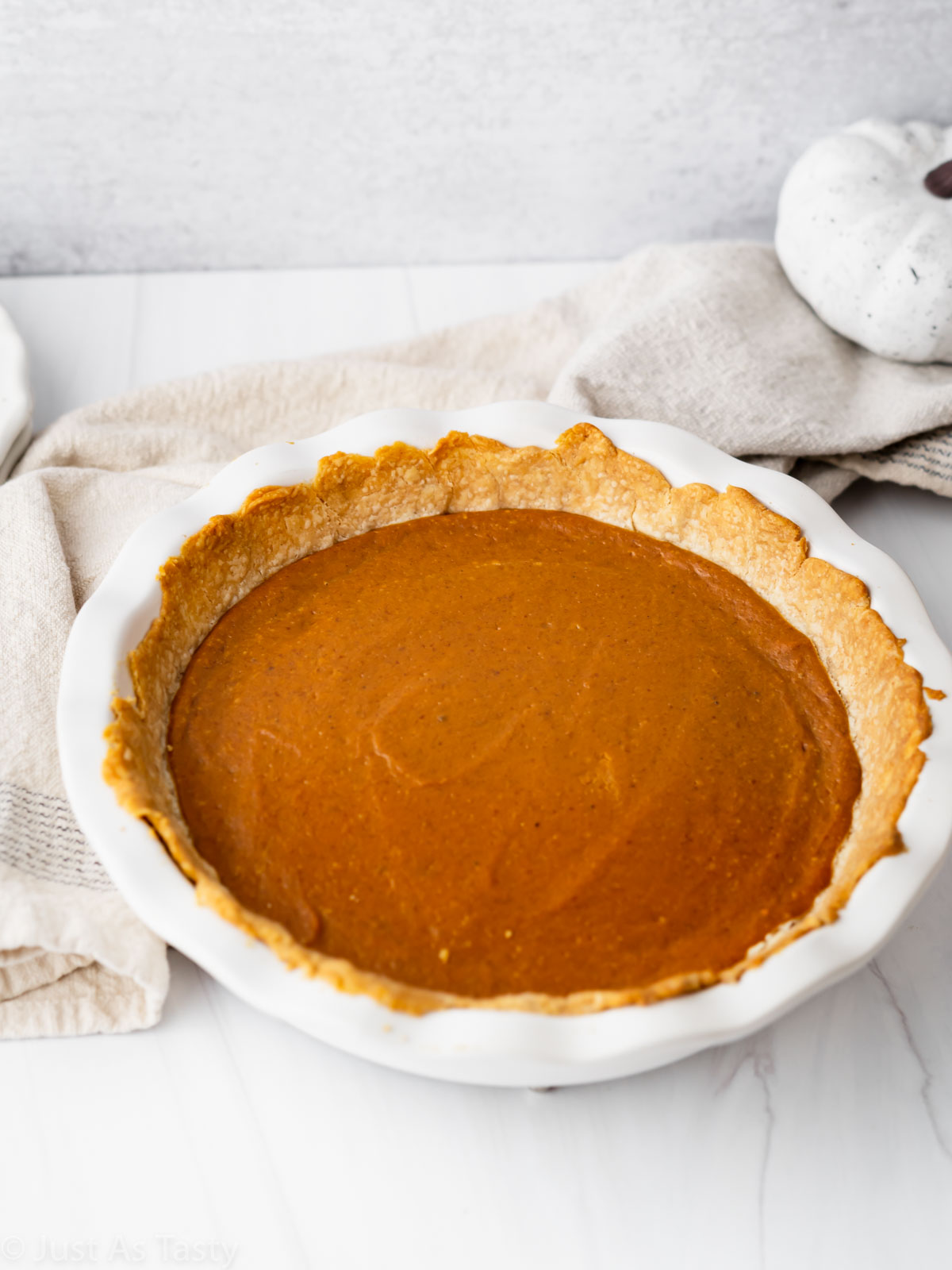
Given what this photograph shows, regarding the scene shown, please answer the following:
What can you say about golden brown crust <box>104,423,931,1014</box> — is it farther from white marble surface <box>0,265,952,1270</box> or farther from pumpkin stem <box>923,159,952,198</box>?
pumpkin stem <box>923,159,952,198</box>

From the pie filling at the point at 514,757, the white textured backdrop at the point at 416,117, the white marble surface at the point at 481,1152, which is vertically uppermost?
the white textured backdrop at the point at 416,117

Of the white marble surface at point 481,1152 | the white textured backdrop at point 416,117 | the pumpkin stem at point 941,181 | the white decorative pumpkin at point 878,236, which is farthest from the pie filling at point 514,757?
the white textured backdrop at point 416,117

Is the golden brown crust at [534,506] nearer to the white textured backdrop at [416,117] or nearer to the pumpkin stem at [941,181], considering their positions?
the pumpkin stem at [941,181]

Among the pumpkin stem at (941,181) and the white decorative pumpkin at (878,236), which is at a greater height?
the pumpkin stem at (941,181)

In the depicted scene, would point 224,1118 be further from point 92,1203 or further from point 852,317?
point 852,317

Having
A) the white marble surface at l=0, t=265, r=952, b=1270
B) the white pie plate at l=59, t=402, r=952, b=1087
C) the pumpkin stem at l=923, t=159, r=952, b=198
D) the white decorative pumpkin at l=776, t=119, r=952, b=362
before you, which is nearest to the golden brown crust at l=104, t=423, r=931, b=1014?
the white pie plate at l=59, t=402, r=952, b=1087

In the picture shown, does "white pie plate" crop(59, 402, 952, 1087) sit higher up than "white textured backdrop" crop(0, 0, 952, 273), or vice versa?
"white textured backdrop" crop(0, 0, 952, 273)

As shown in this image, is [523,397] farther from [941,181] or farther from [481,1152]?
[481,1152]

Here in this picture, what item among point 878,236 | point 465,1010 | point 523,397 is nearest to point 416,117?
point 523,397
